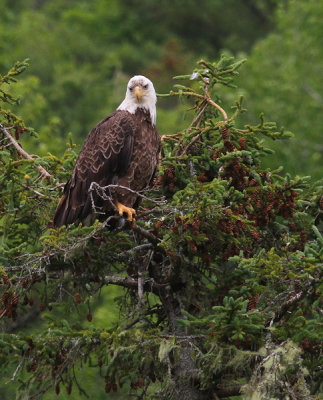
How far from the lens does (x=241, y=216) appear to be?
592 cm

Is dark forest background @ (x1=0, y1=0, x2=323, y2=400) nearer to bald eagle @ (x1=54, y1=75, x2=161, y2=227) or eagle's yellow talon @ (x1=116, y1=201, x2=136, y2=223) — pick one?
bald eagle @ (x1=54, y1=75, x2=161, y2=227)

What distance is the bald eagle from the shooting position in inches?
277

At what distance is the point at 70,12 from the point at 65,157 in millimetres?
27946

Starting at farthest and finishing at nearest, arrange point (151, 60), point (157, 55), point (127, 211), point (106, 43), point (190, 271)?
point (106, 43), point (157, 55), point (151, 60), point (190, 271), point (127, 211)

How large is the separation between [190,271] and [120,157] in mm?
1155

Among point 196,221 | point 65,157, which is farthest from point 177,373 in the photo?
point 65,157

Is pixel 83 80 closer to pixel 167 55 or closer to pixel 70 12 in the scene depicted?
pixel 167 55

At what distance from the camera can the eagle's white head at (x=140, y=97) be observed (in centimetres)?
757

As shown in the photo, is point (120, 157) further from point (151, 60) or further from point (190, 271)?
point (151, 60)

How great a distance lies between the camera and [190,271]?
262 inches

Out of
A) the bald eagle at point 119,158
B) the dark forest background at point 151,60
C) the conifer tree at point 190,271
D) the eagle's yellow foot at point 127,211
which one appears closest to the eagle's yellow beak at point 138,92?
the bald eagle at point 119,158

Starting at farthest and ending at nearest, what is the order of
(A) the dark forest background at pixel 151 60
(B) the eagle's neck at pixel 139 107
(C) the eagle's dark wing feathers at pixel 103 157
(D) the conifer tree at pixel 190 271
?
1. (A) the dark forest background at pixel 151 60
2. (B) the eagle's neck at pixel 139 107
3. (C) the eagle's dark wing feathers at pixel 103 157
4. (D) the conifer tree at pixel 190 271

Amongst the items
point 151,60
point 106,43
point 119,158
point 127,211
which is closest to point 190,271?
point 127,211

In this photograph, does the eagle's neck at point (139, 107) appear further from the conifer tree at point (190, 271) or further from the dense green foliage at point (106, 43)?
the dense green foliage at point (106, 43)
